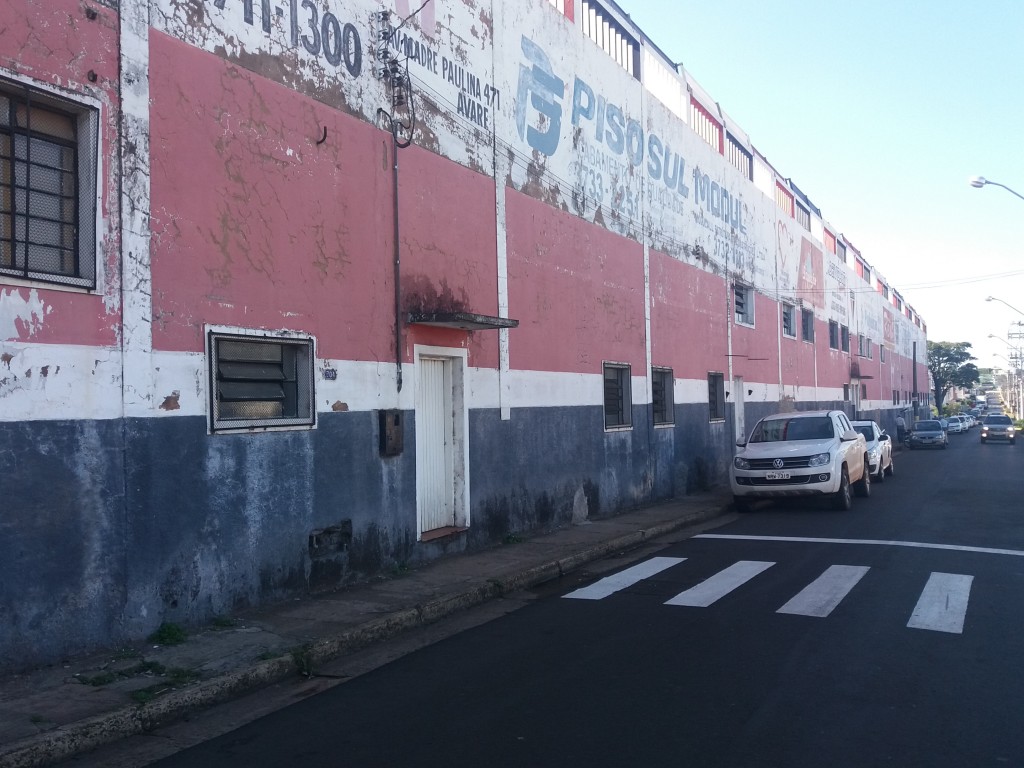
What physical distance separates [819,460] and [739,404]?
8.28 m

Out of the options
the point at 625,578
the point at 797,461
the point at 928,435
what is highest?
the point at 797,461

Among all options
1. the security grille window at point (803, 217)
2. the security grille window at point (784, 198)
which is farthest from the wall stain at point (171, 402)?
the security grille window at point (803, 217)

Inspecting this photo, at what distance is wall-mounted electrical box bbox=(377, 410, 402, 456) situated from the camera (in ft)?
32.8

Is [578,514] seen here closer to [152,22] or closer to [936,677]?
[936,677]

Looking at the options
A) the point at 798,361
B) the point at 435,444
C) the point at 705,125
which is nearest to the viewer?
the point at 435,444

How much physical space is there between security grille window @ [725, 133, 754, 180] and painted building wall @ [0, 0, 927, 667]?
7853mm

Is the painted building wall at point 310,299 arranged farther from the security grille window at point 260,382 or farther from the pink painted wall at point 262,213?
the security grille window at point 260,382

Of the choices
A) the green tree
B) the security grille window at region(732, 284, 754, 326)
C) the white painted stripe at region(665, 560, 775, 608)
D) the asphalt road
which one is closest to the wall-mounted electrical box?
the asphalt road

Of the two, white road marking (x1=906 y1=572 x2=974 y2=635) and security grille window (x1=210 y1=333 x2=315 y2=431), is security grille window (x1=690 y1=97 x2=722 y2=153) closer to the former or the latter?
white road marking (x1=906 y1=572 x2=974 y2=635)

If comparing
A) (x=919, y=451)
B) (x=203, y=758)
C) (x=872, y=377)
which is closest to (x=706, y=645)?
(x=203, y=758)

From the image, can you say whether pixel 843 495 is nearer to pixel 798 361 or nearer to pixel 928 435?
pixel 798 361

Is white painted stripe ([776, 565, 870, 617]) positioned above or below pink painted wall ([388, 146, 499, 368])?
below

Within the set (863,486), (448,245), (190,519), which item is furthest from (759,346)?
(190,519)

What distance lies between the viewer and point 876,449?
72.8 ft
